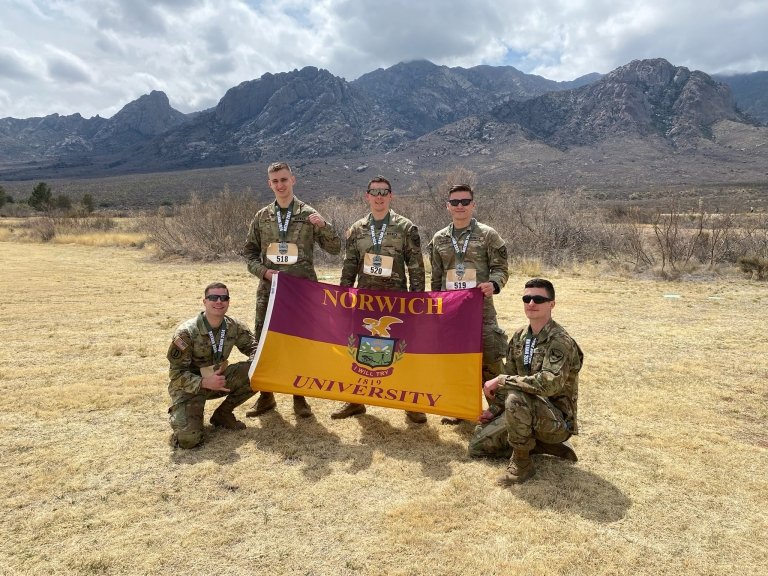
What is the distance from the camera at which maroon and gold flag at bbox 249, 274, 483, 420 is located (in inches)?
195

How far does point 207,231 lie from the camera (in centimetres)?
2380

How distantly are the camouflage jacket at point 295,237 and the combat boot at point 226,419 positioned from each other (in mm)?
1501

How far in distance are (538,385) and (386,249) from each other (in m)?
2.23

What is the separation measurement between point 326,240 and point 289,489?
2.79 m

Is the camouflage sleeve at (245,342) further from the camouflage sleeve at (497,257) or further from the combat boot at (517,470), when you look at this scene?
the combat boot at (517,470)

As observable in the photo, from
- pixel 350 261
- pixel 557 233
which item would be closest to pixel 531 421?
pixel 350 261

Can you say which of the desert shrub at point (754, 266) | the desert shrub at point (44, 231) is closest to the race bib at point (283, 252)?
the desert shrub at point (754, 266)

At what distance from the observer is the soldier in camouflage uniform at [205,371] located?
193 inches

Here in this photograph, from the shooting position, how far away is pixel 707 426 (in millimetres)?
5441

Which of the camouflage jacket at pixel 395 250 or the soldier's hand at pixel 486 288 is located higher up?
the camouflage jacket at pixel 395 250

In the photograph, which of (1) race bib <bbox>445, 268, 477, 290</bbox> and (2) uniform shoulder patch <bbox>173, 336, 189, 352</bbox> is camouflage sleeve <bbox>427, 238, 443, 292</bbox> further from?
(2) uniform shoulder patch <bbox>173, 336, 189, 352</bbox>

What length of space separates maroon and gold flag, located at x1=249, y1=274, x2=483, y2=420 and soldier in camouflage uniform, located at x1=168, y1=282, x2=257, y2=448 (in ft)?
0.89

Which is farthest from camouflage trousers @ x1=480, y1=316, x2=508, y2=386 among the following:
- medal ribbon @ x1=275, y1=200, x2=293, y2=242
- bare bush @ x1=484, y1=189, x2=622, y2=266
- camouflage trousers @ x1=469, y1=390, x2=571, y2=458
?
bare bush @ x1=484, y1=189, x2=622, y2=266

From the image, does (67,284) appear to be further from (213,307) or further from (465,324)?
(465,324)
